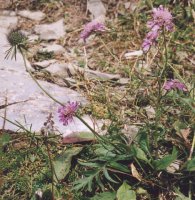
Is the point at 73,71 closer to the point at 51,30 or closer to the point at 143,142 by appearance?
the point at 51,30

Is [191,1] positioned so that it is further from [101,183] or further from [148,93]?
[101,183]

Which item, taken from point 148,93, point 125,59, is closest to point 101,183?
point 148,93

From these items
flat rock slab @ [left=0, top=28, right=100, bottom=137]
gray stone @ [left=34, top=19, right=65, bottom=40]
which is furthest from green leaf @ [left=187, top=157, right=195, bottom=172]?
gray stone @ [left=34, top=19, right=65, bottom=40]

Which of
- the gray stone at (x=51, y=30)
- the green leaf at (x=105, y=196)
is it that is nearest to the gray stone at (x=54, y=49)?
the gray stone at (x=51, y=30)

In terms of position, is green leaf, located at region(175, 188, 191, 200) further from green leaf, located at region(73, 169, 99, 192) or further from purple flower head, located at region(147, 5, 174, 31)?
purple flower head, located at region(147, 5, 174, 31)

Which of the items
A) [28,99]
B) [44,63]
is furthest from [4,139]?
[44,63]

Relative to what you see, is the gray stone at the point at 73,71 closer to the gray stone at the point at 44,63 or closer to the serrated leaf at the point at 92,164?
the gray stone at the point at 44,63
